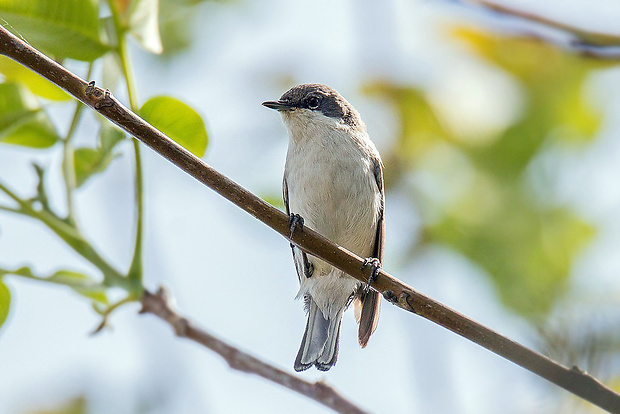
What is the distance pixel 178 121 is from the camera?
2301 mm

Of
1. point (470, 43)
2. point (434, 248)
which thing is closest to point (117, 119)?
point (434, 248)

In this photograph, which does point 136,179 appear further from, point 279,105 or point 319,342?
point 279,105

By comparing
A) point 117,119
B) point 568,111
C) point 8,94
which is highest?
point 117,119

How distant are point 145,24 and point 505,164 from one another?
182cm

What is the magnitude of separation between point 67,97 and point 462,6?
1.63 m

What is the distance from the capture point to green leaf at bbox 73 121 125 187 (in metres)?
2.32

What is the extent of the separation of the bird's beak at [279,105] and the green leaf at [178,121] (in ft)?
6.92

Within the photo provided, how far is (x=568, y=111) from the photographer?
3688mm

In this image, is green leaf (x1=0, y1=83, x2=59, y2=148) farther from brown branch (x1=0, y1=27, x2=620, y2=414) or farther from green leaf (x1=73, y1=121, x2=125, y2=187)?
brown branch (x1=0, y1=27, x2=620, y2=414)

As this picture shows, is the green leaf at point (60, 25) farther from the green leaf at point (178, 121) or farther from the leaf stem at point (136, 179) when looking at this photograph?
the green leaf at point (178, 121)

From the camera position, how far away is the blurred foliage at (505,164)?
10.4ft

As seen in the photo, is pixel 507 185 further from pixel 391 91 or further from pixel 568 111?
pixel 391 91

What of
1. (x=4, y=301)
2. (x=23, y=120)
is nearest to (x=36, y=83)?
(x=23, y=120)

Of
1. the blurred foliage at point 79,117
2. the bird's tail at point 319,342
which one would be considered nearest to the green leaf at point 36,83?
the blurred foliage at point 79,117
